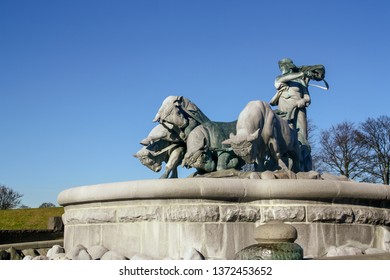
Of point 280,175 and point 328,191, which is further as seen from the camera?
point 280,175

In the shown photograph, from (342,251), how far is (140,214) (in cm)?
321

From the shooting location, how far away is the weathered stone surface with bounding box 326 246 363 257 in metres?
8.02

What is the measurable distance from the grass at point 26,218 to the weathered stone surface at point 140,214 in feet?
66.7

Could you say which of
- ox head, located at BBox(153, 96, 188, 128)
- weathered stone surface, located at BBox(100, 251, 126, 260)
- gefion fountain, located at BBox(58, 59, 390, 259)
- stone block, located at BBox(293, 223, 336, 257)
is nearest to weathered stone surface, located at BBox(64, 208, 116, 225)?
gefion fountain, located at BBox(58, 59, 390, 259)

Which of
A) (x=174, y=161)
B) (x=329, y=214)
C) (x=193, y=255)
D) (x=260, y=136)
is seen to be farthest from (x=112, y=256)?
(x=174, y=161)

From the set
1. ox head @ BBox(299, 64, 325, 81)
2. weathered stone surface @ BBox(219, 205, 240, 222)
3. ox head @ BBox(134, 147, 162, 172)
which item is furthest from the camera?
ox head @ BBox(299, 64, 325, 81)

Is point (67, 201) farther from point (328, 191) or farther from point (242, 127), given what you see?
point (328, 191)

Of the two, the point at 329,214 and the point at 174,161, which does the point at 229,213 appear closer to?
the point at 329,214

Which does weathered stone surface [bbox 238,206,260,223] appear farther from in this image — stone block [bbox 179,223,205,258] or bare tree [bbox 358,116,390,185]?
bare tree [bbox 358,116,390,185]

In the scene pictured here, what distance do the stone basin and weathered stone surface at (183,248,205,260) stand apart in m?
0.13

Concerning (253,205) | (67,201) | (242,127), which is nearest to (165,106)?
(242,127)

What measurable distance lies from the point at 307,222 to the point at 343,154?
105ft

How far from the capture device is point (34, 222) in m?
28.6

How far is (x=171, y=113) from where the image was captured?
11195 mm
